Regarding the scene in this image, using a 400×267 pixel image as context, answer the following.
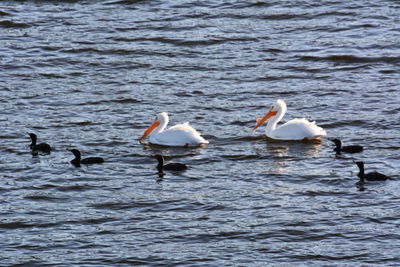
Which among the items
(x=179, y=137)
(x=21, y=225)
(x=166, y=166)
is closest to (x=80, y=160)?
(x=166, y=166)

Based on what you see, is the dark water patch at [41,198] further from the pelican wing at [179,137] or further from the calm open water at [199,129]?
the pelican wing at [179,137]

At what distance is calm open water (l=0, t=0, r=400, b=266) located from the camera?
10914mm

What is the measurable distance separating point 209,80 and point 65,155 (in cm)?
464

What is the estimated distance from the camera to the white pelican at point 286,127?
48.6ft

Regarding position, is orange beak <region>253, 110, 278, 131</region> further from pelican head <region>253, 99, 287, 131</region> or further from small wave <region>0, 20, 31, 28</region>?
small wave <region>0, 20, 31, 28</region>

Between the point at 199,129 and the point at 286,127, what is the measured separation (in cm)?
142

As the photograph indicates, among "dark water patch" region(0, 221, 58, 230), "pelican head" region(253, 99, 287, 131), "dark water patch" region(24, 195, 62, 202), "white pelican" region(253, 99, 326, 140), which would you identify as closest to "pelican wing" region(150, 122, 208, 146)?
"white pelican" region(253, 99, 326, 140)

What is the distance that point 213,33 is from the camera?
21141mm

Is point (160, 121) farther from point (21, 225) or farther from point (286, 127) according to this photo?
point (21, 225)

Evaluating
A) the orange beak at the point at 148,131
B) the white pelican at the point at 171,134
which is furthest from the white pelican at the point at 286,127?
the orange beak at the point at 148,131

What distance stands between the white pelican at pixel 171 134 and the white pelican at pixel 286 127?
128 centimetres

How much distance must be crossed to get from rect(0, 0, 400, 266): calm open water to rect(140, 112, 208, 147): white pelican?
0.16 m

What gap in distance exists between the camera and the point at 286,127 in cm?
1517

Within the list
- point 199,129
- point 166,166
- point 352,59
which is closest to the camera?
point 166,166
